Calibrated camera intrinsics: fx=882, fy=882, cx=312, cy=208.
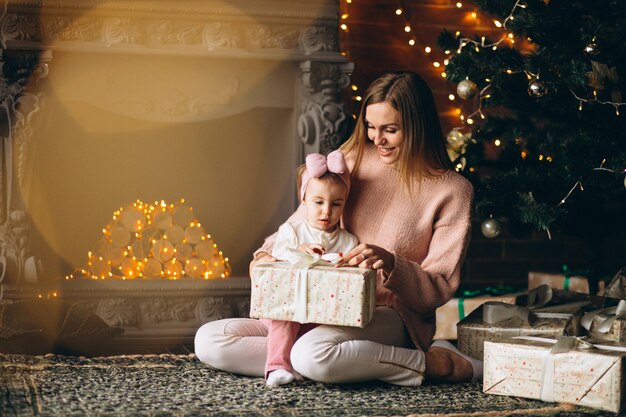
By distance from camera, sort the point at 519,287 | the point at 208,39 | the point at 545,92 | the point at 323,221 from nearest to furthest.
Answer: the point at 323,221, the point at 545,92, the point at 208,39, the point at 519,287

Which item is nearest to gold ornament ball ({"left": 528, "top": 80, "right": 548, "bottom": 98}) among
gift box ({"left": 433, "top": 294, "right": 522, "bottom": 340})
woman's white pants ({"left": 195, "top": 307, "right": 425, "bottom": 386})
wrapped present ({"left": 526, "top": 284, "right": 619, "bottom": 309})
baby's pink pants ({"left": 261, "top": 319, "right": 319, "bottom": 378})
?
wrapped present ({"left": 526, "top": 284, "right": 619, "bottom": 309})

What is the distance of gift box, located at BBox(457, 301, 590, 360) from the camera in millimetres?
2547

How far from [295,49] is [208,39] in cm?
31

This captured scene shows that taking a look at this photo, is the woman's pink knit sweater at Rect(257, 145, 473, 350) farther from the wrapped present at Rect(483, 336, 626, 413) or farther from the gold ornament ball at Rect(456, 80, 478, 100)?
the gold ornament ball at Rect(456, 80, 478, 100)

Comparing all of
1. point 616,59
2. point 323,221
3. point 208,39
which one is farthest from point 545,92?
point 208,39

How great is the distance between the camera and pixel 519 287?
3891 mm

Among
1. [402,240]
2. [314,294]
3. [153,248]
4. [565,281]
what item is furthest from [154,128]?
[565,281]

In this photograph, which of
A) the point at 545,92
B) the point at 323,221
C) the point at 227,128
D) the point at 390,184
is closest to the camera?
the point at 323,221

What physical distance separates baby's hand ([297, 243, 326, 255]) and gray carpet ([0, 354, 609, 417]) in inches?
13.3

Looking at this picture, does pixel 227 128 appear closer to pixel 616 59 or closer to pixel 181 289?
pixel 181 289

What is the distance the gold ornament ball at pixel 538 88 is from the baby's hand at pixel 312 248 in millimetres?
886

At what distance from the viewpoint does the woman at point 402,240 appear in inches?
90.7

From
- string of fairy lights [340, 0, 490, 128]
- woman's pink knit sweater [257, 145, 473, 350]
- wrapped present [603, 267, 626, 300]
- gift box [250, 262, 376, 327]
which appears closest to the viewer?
gift box [250, 262, 376, 327]

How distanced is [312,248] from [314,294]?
139 millimetres
